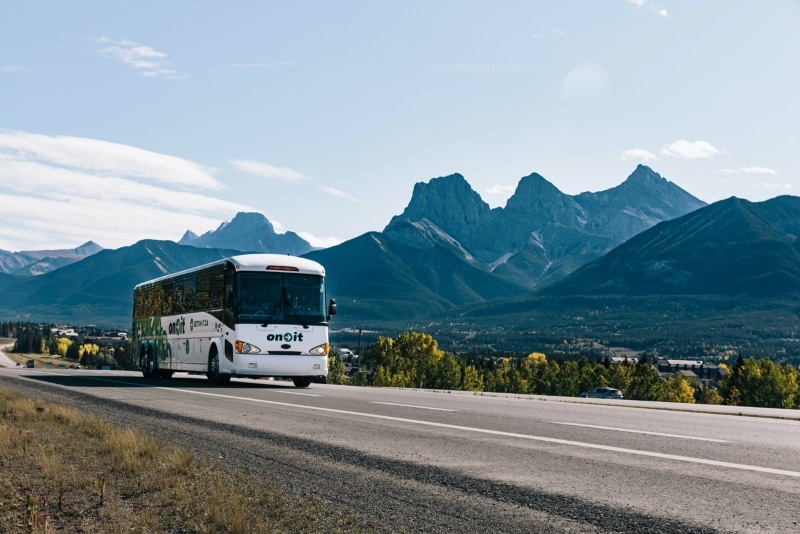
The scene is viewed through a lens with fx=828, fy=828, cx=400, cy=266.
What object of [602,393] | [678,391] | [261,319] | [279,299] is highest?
[279,299]

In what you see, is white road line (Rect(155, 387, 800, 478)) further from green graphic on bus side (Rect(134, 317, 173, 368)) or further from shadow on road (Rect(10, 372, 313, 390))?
green graphic on bus side (Rect(134, 317, 173, 368))

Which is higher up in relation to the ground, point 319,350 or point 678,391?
point 319,350

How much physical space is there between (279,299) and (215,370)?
357 cm

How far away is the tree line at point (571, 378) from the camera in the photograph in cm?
9762

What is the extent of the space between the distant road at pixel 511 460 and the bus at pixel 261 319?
697cm

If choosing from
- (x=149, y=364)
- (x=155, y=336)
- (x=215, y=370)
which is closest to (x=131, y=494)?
(x=215, y=370)

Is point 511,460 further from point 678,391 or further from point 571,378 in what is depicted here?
point 678,391

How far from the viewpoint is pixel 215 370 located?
28.3 meters

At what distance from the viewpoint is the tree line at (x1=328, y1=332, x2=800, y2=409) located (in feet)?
Answer: 320

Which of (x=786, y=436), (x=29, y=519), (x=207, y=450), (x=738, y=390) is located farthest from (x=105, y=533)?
(x=738, y=390)

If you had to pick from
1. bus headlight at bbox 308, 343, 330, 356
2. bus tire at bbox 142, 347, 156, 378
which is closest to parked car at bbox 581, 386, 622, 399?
bus tire at bbox 142, 347, 156, 378

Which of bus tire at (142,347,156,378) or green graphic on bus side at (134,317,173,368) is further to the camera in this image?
bus tire at (142,347,156,378)

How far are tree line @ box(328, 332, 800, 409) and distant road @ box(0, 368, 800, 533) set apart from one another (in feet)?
267

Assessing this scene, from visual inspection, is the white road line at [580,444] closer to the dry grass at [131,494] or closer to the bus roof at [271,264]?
the dry grass at [131,494]
